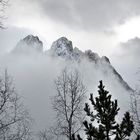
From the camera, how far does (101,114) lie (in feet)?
51.0

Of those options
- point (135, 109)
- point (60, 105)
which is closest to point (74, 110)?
point (60, 105)

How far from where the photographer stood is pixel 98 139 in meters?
15.0

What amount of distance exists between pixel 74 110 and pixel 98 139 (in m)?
19.3

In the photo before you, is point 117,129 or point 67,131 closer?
point 117,129

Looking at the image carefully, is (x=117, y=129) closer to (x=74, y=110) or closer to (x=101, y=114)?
(x=101, y=114)

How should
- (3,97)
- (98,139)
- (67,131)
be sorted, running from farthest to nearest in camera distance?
(67,131) → (3,97) → (98,139)

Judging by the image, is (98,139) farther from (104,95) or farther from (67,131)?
(67,131)

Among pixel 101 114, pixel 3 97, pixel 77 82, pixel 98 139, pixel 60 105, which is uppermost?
pixel 77 82

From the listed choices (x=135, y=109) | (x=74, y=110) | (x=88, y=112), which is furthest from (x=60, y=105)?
(x=88, y=112)

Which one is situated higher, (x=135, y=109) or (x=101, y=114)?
(x=135, y=109)

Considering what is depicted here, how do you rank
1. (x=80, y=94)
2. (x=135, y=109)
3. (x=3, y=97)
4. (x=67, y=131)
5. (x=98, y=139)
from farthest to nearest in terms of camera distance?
(x=135, y=109) → (x=80, y=94) → (x=67, y=131) → (x=3, y=97) → (x=98, y=139)

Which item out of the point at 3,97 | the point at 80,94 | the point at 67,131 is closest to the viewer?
the point at 3,97

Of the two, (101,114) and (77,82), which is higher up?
(77,82)

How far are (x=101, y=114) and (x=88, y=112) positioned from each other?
596 millimetres
